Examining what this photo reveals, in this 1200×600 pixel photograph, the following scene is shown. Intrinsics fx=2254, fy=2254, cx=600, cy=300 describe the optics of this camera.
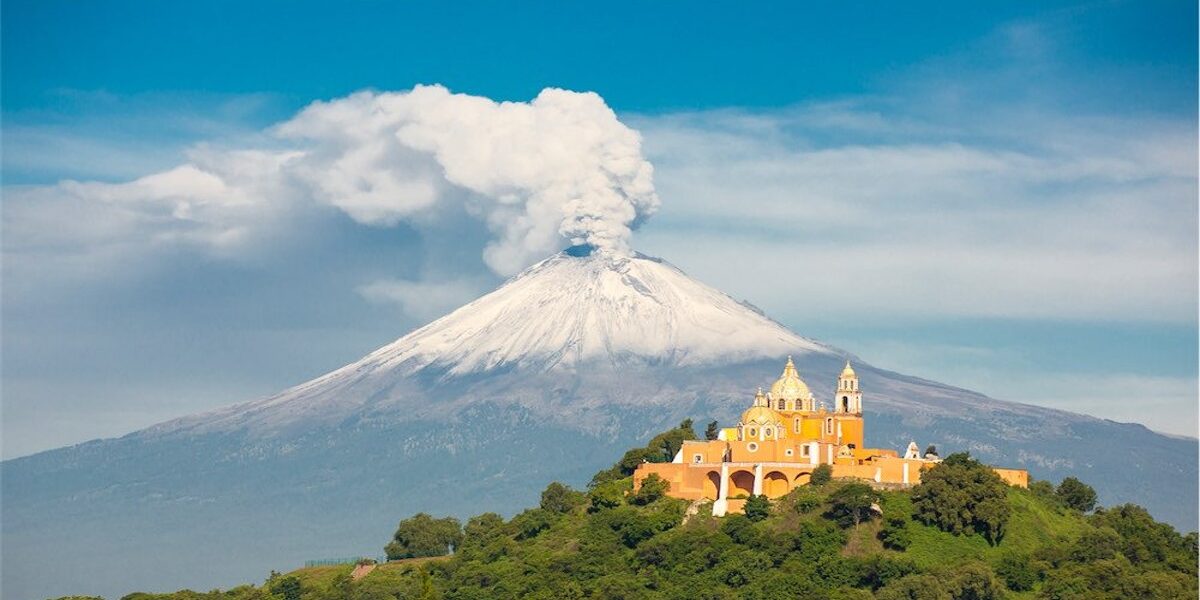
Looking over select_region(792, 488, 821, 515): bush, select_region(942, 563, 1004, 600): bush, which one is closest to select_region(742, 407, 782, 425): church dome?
select_region(792, 488, 821, 515): bush

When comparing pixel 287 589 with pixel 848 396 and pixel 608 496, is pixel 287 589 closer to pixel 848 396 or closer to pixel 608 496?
pixel 608 496

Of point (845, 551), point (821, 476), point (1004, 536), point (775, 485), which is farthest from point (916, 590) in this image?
point (775, 485)

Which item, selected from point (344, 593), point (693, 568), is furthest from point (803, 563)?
point (344, 593)

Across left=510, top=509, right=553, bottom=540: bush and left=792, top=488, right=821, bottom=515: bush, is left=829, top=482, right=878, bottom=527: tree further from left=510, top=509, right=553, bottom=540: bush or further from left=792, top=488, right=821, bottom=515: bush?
left=510, top=509, right=553, bottom=540: bush

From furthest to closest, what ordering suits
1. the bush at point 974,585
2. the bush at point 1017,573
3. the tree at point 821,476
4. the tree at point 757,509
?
1. the tree at point 821,476
2. the tree at point 757,509
3. the bush at point 1017,573
4. the bush at point 974,585

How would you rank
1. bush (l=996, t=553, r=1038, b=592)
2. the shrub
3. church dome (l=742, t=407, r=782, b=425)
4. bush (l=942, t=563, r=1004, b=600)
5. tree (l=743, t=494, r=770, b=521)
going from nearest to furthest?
bush (l=942, t=563, r=1004, b=600) → bush (l=996, t=553, r=1038, b=592) → the shrub → tree (l=743, t=494, r=770, b=521) → church dome (l=742, t=407, r=782, b=425)

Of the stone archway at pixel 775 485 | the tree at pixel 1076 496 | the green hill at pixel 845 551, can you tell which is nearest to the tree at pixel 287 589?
the green hill at pixel 845 551

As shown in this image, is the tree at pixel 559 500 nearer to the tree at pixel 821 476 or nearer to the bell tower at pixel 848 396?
the tree at pixel 821 476
